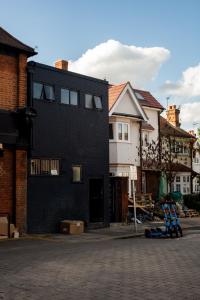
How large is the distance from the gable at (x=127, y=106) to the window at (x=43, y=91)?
8.93 m

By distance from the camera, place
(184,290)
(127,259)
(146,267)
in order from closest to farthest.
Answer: (184,290)
(146,267)
(127,259)

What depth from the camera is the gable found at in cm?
2836

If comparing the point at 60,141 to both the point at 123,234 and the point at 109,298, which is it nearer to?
the point at 123,234

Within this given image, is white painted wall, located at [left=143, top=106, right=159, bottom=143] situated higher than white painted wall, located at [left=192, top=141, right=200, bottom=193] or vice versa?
white painted wall, located at [left=143, top=106, right=159, bottom=143]

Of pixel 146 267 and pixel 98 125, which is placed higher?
pixel 98 125

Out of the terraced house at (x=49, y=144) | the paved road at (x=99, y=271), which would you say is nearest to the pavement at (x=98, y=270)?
the paved road at (x=99, y=271)

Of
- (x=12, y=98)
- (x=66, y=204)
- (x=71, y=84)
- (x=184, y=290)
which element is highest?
(x=71, y=84)

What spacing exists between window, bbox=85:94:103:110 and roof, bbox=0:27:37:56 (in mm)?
4102

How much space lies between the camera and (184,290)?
822 cm

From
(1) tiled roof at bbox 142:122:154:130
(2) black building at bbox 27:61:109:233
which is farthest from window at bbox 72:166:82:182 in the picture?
(1) tiled roof at bbox 142:122:154:130

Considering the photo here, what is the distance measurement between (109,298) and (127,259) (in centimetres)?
446

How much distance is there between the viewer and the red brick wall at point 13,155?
57.1ft

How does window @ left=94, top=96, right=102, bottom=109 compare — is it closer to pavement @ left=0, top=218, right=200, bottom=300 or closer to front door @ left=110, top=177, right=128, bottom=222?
front door @ left=110, top=177, right=128, bottom=222

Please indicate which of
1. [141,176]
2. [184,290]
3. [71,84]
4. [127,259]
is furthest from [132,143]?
[184,290]
